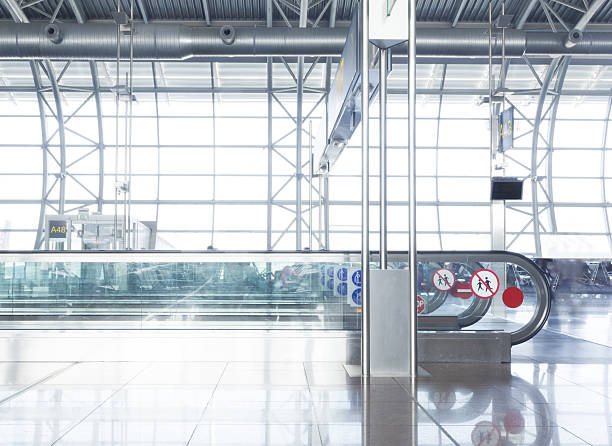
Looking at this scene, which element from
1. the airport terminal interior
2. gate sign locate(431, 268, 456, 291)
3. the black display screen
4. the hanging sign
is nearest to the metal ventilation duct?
the airport terminal interior

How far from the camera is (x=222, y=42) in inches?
542

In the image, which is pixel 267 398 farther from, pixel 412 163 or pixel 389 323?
pixel 412 163

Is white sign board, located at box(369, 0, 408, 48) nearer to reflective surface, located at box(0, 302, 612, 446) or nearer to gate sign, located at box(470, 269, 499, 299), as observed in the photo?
Result: gate sign, located at box(470, 269, 499, 299)

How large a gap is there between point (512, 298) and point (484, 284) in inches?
14.1

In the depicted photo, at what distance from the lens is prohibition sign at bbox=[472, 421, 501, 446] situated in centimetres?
346

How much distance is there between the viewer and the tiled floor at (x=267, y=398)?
357 cm

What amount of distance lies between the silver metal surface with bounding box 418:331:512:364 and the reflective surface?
17cm

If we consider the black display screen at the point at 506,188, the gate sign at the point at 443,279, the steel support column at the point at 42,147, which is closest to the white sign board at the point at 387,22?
the gate sign at the point at 443,279

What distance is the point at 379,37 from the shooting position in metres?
5.77

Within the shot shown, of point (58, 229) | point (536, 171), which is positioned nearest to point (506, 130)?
point (536, 171)

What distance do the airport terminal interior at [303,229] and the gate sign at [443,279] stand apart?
4cm

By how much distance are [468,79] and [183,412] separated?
695 inches

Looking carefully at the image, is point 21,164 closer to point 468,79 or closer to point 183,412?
point 468,79

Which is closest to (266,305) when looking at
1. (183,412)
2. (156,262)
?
(156,262)
